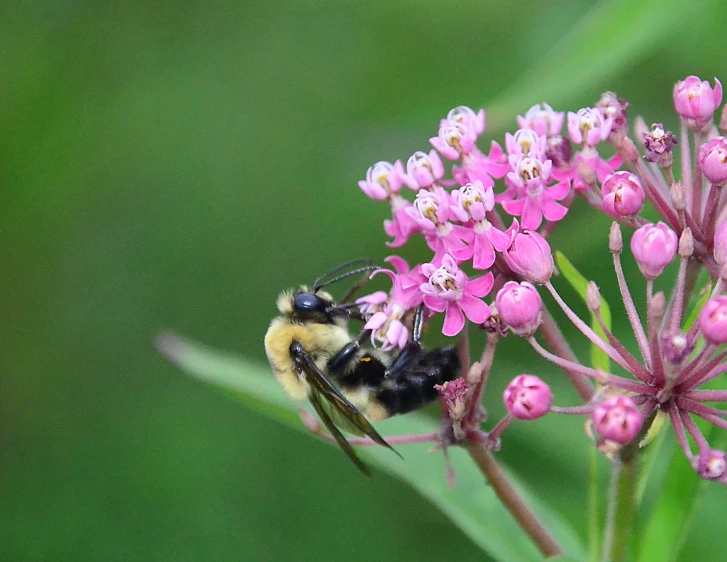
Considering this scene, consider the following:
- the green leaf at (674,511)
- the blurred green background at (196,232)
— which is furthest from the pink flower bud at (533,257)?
the blurred green background at (196,232)

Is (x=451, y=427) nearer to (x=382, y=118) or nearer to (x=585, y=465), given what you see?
(x=585, y=465)

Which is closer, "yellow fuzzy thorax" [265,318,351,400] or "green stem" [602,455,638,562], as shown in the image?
"green stem" [602,455,638,562]

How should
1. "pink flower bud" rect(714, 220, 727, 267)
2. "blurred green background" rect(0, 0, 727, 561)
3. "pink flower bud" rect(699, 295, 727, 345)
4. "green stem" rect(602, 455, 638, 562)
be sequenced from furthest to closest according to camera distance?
"blurred green background" rect(0, 0, 727, 561) < "green stem" rect(602, 455, 638, 562) < "pink flower bud" rect(714, 220, 727, 267) < "pink flower bud" rect(699, 295, 727, 345)

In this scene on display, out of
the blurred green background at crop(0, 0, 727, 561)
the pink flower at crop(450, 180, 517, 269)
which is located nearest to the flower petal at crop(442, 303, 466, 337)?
the pink flower at crop(450, 180, 517, 269)

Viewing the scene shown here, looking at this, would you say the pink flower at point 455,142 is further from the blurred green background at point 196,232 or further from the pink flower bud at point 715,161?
the blurred green background at point 196,232

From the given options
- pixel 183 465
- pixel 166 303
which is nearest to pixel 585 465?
pixel 183 465

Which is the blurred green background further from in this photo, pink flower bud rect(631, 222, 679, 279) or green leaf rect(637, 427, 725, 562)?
pink flower bud rect(631, 222, 679, 279)

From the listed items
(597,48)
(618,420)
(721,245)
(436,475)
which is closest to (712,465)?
(618,420)

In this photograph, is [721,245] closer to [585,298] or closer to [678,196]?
[678,196]
